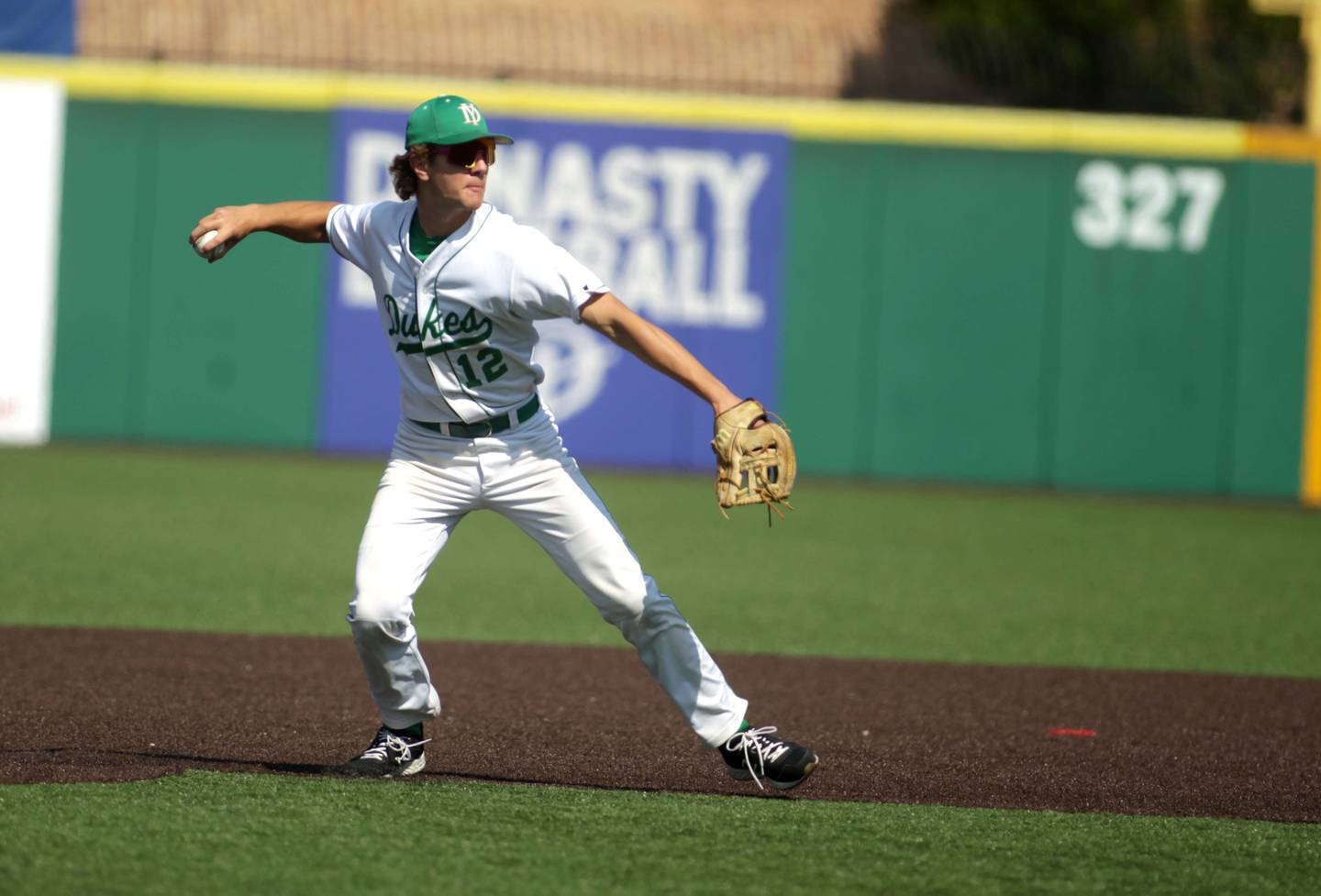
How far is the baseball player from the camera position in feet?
16.1

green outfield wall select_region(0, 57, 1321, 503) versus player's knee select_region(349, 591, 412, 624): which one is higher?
green outfield wall select_region(0, 57, 1321, 503)

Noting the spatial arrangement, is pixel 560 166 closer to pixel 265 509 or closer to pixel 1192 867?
pixel 265 509

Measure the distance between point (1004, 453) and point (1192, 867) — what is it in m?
11.0

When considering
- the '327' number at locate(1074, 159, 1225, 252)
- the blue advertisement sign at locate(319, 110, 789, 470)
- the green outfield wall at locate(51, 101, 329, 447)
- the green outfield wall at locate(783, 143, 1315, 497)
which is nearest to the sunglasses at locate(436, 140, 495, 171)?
the blue advertisement sign at locate(319, 110, 789, 470)

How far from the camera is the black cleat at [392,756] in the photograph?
16.8ft

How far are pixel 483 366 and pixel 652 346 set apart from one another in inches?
23.8

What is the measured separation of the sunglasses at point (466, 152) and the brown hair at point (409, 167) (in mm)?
42

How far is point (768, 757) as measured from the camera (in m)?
5.00

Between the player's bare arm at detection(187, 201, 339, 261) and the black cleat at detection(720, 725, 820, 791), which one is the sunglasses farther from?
the black cleat at detection(720, 725, 820, 791)

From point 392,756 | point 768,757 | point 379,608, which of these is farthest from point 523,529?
point 768,757

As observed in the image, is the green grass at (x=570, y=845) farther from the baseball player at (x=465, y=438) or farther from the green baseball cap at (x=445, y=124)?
the green baseball cap at (x=445, y=124)

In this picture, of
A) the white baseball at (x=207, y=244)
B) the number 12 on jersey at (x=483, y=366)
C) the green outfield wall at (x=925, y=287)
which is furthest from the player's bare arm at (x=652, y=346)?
the green outfield wall at (x=925, y=287)

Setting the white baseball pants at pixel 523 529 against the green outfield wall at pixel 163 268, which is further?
the green outfield wall at pixel 163 268

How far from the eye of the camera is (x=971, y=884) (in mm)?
4188
